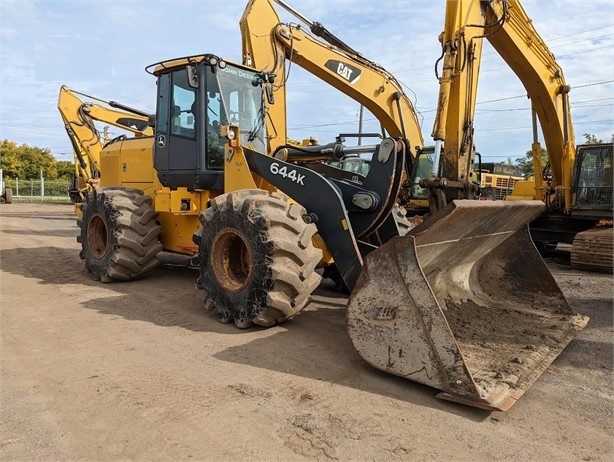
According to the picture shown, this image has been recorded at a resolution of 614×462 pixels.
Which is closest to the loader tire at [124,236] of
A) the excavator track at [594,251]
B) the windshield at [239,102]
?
the windshield at [239,102]

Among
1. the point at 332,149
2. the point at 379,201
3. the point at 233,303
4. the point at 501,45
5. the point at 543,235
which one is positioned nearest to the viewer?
the point at 233,303

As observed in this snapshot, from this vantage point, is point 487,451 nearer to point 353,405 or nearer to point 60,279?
point 353,405

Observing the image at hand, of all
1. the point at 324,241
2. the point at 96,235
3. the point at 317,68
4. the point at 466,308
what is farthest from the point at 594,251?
the point at 96,235

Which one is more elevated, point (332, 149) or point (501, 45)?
point (501, 45)

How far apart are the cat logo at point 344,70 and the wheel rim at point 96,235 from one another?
13.9 ft

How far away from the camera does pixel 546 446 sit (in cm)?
274

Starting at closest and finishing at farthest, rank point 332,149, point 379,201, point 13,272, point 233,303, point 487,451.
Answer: point 487,451 < point 233,303 < point 379,201 < point 332,149 < point 13,272

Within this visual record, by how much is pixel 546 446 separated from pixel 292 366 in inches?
69.6

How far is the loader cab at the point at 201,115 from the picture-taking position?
616cm

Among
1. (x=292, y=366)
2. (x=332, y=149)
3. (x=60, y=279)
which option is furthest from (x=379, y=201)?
(x=60, y=279)

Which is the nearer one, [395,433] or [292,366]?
[395,433]

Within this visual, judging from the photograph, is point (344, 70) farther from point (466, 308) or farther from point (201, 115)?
point (466, 308)

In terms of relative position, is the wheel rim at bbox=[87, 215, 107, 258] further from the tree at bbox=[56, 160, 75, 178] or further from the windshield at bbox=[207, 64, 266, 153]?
the tree at bbox=[56, 160, 75, 178]

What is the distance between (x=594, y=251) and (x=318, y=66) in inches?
217
